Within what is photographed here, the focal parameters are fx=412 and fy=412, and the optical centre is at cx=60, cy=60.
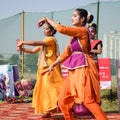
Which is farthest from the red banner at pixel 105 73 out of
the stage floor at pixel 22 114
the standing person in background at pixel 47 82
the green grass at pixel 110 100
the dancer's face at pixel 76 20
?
the dancer's face at pixel 76 20

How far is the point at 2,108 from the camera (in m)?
7.64

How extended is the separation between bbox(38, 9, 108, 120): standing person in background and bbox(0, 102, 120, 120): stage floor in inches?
64.6

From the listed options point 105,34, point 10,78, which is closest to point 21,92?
point 10,78

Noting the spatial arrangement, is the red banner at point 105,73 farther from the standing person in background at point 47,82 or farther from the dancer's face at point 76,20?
the dancer's face at point 76,20

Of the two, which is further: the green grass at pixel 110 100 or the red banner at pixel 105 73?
the red banner at pixel 105 73

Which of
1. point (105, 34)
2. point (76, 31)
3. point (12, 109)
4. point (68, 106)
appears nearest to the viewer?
point (76, 31)

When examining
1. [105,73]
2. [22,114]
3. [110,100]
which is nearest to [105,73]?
[105,73]

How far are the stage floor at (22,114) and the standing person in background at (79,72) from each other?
1641mm

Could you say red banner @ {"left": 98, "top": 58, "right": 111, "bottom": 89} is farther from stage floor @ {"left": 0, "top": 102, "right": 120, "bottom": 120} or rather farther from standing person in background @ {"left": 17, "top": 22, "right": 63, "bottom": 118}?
standing person in background @ {"left": 17, "top": 22, "right": 63, "bottom": 118}

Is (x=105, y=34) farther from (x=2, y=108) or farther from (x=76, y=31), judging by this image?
(x=76, y=31)

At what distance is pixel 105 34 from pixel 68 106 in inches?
178

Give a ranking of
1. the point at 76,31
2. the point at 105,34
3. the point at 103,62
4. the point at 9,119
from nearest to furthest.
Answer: the point at 76,31, the point at 9,119, the point at 103,62, the point at 105,34

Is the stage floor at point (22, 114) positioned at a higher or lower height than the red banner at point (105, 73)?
lower

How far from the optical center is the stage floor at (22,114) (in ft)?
20.2
